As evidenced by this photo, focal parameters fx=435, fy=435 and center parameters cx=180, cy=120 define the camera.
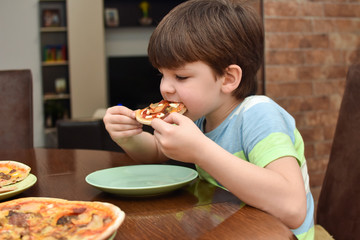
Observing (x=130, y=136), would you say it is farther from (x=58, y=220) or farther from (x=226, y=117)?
(x=58, y=220)

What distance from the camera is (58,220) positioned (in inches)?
25.1

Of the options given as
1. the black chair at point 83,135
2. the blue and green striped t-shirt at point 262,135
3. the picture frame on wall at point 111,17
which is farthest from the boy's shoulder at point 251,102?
the picture frame on wall at point 111,17

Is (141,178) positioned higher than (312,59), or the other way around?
(312,59)

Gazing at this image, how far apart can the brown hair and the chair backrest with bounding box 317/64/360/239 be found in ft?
1.18

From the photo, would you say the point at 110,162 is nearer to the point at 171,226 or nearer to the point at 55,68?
the point at 171,226

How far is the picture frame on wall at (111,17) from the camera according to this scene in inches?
273

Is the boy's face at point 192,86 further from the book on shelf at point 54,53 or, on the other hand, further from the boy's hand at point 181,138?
the book on shelf at point 54,53

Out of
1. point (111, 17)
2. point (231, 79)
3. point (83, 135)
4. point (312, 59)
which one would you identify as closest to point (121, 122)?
point (231, 79)

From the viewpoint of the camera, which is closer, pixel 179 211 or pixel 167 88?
pixel 179 211

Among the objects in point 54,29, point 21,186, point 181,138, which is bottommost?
point 21,186

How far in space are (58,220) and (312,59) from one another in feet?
8.58

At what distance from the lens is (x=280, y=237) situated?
2.17 ft

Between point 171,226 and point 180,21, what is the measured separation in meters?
0.60

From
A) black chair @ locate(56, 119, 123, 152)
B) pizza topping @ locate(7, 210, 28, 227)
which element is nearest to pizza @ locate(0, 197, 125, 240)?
pizza topping @ locate(7, 210, 28, 227)
